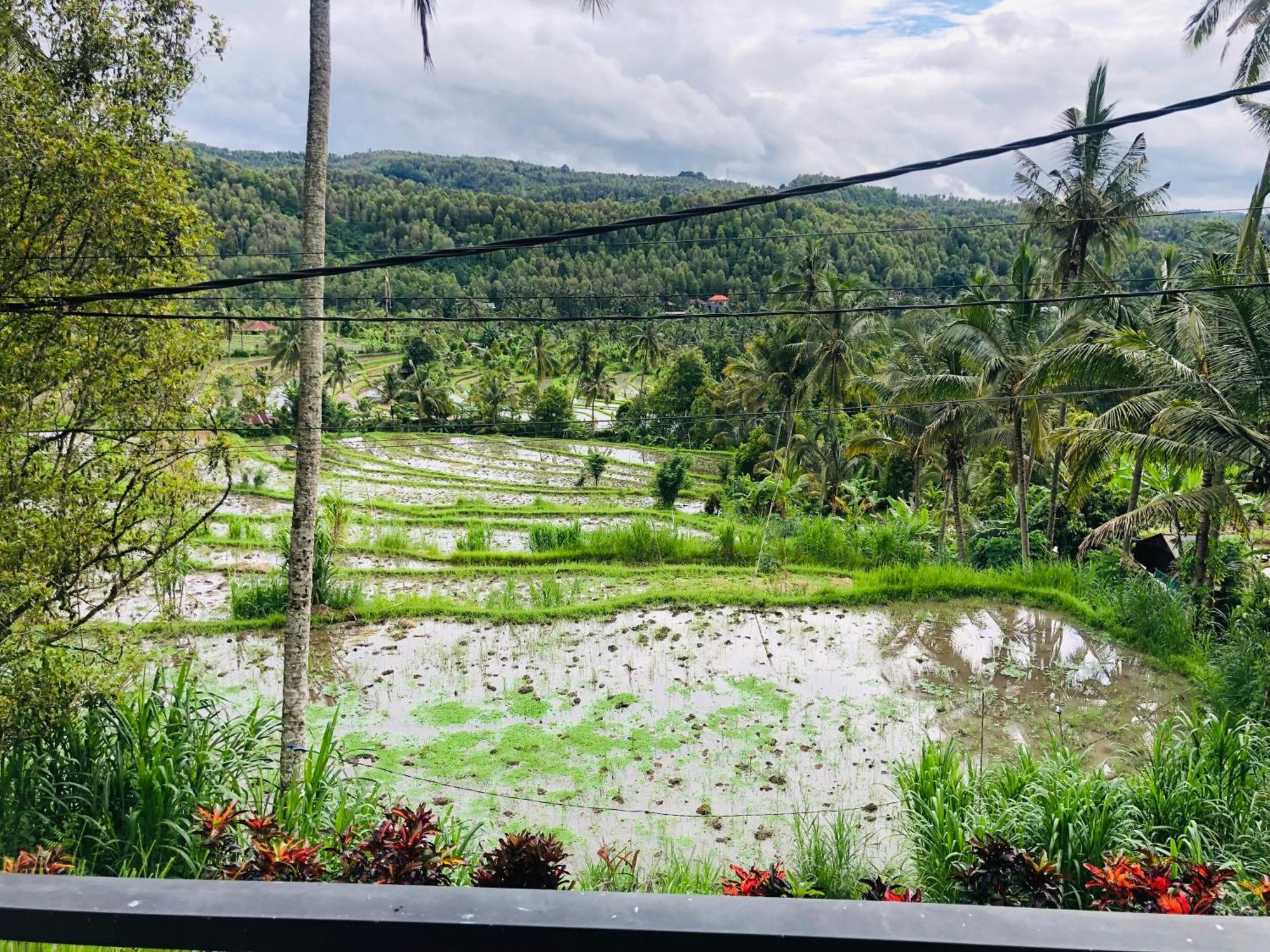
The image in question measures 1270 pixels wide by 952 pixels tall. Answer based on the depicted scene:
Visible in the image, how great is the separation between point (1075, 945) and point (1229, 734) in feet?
26.2

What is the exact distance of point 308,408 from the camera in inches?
281

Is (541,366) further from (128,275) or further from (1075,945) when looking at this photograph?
(1075,945)

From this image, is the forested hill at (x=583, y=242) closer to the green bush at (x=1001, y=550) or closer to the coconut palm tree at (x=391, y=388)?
the coconut palm tree at (x=391, y=388)

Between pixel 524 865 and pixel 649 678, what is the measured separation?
678 cm

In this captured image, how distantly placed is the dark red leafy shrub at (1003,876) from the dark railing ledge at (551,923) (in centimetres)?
431

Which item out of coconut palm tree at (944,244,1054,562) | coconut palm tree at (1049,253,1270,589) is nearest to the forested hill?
coconut palm tree at (944,244,1054,562)

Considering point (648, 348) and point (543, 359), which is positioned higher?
point (648, 348)

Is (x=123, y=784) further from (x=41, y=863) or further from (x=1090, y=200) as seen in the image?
(x=1090, y=200)

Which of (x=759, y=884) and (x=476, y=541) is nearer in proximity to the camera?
(x=759, y=884)

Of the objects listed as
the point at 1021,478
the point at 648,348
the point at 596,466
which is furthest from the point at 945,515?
the point at 648,348

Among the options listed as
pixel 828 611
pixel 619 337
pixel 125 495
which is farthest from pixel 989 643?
pixel 619 337

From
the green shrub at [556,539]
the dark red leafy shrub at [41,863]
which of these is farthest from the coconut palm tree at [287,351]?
the dark red leafy shrub at [41,863]

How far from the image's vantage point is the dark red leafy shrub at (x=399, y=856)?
413 centimetres

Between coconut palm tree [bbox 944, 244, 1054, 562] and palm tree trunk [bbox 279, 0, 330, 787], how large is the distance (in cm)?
1224
